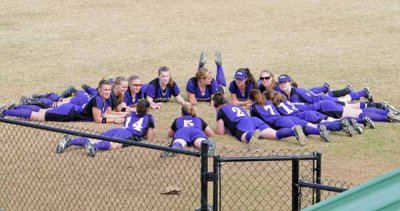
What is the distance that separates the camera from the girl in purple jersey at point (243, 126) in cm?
1399

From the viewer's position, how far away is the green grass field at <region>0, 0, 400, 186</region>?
1459 cm

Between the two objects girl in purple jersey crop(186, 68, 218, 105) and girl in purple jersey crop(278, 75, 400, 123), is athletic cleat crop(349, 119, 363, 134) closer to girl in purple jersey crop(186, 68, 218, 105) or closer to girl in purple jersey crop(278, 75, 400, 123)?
girl in purple jersey crop(278, 75, 400, 123)

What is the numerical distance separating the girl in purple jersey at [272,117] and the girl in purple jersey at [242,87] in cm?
119

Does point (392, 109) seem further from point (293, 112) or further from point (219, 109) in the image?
point (219, 109)

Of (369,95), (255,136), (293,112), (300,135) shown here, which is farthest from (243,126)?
(369,95)

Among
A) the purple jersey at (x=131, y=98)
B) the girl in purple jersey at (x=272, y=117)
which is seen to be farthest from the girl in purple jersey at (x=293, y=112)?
the purple jersey at (x=131, y=98)

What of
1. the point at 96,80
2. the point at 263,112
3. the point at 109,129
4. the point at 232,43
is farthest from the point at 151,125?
the point at 232,43

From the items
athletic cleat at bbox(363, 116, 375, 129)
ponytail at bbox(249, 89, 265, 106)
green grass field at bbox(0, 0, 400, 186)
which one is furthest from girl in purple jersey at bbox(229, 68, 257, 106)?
athletic cleat at bbox(363, 116, 375, 129)

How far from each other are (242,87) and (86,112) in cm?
272

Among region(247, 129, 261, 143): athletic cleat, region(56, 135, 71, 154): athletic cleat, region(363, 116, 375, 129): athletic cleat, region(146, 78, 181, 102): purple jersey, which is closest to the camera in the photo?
region(56, 135, 71, 154): athletic cleat

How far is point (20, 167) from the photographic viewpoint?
12.9 metres

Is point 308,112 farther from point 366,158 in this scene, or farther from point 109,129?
point 109,129

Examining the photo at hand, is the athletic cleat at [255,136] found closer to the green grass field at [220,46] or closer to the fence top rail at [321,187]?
the green grass field at [220,46]

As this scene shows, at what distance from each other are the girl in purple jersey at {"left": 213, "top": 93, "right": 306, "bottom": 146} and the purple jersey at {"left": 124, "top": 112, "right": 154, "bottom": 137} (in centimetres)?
114
